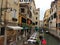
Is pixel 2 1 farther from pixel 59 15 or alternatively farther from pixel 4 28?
pixel 59 15

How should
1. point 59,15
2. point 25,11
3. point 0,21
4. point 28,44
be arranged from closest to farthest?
1. point 0,21
2. point 28,44
3. point 25,11
4. point 59,15

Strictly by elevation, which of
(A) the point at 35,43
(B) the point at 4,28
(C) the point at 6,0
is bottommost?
(A) the point at 35,43

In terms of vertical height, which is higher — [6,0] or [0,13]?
[6,0]

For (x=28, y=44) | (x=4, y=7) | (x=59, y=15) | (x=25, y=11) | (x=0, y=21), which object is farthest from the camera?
(x=59, y=15)

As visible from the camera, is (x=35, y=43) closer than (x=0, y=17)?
No

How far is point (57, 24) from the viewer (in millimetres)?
57969

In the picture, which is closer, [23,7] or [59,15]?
[23,7]

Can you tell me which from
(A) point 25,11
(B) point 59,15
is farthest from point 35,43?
(B) point 59,15

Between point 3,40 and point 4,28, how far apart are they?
1056 millimetres

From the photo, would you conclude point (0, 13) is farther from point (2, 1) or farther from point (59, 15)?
point (59, 15)

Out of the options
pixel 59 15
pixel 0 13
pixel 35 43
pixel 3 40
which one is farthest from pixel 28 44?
pixel 59 15

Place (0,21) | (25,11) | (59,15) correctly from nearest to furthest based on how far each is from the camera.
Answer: (0,21) → (25,11) → (59,15)

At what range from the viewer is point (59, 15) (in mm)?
57281

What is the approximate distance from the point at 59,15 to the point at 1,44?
41159mm
